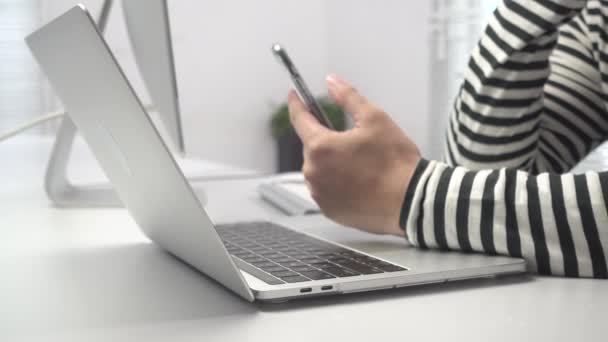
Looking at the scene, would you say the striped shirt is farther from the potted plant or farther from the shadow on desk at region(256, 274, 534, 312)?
the potted plant

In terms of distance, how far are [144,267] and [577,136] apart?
22.9 inches

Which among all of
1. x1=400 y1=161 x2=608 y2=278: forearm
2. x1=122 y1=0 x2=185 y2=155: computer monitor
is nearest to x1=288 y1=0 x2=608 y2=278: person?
x1=400 y1=161 x2=608 y2=278: forearm

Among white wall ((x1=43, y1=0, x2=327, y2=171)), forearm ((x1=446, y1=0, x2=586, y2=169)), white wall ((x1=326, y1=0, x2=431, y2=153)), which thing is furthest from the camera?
white wall ((x1=43, y1=0, x2=327, y2=171))

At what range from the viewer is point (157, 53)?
2.93 ft

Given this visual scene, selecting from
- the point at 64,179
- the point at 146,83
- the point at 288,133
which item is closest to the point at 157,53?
the point at 146,83

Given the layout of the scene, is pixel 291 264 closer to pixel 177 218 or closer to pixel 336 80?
pixel 177 218

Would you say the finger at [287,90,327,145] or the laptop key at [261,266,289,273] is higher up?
the finger at [287,90,327,145]

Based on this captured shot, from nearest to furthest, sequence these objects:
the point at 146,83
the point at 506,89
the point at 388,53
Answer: the point at 506,89 → the point at 146,83 → the point at 388,53

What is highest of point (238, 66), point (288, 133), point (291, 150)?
point (238, 66)

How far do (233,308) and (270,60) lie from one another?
4.38 m

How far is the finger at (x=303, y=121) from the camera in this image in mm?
618

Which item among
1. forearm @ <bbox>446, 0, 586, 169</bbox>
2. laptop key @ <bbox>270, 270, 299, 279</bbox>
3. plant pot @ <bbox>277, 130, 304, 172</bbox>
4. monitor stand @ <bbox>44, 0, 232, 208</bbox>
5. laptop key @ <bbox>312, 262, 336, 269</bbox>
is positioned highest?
forearm @ <bbox>446, 0, 586, 169</bbox>

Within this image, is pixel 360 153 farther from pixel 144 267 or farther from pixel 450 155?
pixel 450 155

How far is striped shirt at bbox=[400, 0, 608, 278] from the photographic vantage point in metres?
0.53
